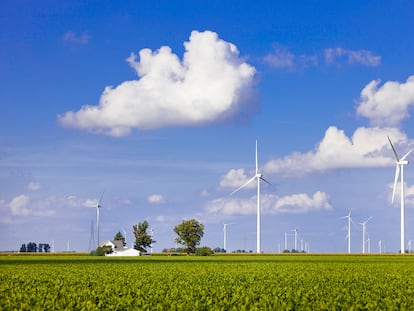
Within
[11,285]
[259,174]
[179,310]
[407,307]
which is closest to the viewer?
[179,310]

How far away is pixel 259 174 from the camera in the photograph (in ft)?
476

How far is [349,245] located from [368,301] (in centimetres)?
14961

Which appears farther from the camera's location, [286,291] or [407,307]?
[286,291]

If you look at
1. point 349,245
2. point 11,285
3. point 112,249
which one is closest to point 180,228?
point 112,249

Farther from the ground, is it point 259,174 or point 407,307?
point 259,174

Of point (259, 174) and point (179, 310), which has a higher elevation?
point (259, 174)

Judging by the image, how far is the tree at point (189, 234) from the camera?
19712cm

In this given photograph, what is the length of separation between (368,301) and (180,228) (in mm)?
170220

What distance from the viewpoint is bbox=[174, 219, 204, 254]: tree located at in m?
197

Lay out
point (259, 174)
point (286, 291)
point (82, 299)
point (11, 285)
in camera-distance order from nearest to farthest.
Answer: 1. point (82, 299)
2. point (286, 291)
3. point (11, 285)
4. point (259, 174)

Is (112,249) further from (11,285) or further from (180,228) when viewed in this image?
(11,285)

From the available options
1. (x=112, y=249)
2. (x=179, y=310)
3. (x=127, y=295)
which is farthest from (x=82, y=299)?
(x=112, y=249)

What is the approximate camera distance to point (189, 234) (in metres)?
198

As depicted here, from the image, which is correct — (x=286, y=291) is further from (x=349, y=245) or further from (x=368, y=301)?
(x=349, y=245)
